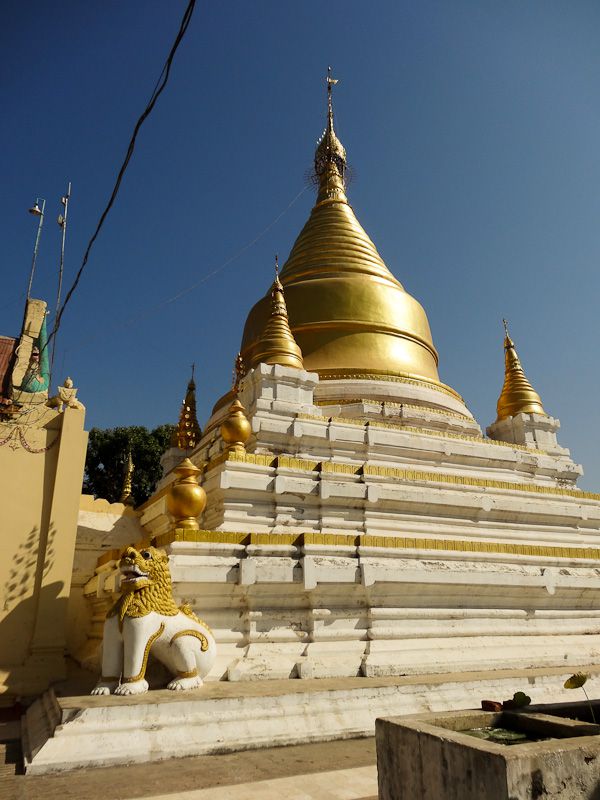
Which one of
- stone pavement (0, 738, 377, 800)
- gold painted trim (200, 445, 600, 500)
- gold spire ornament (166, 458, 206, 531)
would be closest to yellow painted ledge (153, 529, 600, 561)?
gold spire ornament (166, 458, 206, 531)

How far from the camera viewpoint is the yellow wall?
822cm

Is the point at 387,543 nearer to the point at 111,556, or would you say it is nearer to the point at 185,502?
the point at 185,502

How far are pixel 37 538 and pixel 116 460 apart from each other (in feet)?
69.6

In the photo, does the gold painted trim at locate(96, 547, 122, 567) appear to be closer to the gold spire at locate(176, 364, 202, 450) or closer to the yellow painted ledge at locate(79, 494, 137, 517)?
the yellow painted ledge at locate(79, 494, 137, 517)

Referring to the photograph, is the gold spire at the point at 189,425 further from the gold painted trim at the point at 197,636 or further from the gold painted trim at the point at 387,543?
the gold painted trim at the point at 197,636

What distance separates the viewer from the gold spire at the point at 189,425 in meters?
17.1

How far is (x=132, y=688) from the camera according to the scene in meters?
5.61

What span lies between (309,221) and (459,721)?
19874 mm

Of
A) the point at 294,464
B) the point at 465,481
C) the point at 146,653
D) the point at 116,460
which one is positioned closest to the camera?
the point at 146,653

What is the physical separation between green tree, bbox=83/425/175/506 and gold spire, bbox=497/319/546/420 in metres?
18.1

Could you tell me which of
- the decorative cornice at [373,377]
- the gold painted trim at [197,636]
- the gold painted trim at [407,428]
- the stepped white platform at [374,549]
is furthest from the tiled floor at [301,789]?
the decorative cornice at [373,377]

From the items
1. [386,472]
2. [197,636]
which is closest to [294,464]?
[386,472]

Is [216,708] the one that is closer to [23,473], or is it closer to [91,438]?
[23,473]

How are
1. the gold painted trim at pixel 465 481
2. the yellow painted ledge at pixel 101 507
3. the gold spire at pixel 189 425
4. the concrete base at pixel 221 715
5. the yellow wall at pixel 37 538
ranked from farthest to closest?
the gold spire at pixel 189 425
the yellow painted ledge at pixel 101 507
the gold painted trim at pixel 465 481
the yellow wall at pixel 37 538
the concrete base at pixel 221 715
